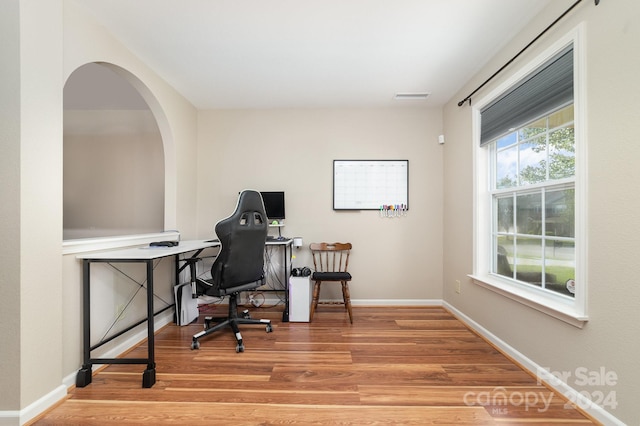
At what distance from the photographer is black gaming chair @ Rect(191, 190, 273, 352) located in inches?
91.4

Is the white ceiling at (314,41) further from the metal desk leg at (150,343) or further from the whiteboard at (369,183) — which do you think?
the metal desk leg at (150,343)

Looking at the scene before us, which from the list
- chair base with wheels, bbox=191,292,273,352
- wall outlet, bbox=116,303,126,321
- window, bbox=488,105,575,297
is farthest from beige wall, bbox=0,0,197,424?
window, bbox=488,105,575,297

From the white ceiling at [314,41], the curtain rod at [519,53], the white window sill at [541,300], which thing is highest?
the white ceiling at [314,41]

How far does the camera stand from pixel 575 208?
1621 millimetres

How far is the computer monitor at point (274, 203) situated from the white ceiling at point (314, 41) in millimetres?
1165

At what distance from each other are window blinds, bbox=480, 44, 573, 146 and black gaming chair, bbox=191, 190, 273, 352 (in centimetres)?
223

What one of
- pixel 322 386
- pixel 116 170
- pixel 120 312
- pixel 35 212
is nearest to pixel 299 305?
pixel 322 386

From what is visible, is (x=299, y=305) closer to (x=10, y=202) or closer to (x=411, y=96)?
(x=10, y=202)

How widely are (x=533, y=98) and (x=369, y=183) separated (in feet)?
6.13

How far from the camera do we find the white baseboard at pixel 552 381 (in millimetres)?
1459

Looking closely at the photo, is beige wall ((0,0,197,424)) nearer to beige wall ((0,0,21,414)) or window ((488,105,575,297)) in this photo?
beige wall ((0,0,21,414))

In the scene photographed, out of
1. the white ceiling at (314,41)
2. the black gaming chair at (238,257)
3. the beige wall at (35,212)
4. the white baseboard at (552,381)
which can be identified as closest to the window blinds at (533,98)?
the white ceiling at (314,41)

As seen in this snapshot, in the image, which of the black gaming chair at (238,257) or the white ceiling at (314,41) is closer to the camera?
the white ceiling at (314,41)

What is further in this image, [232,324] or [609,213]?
[232,324]
